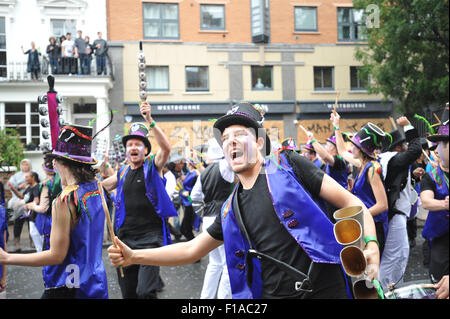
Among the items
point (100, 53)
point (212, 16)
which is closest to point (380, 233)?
point (212, 16)

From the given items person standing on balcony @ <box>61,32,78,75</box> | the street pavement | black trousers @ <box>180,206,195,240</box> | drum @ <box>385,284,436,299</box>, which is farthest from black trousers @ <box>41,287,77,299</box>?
black trousers @ <box>180,206,195,240</box>

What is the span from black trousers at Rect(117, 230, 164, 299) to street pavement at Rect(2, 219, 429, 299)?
131 centimetres

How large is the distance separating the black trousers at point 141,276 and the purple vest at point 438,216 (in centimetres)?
259

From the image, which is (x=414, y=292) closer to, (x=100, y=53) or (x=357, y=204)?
(x=357, y=204)

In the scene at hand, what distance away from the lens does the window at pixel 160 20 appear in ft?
14.5

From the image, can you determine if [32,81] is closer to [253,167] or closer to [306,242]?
[253,167]

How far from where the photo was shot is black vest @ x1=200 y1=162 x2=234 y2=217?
5.44m

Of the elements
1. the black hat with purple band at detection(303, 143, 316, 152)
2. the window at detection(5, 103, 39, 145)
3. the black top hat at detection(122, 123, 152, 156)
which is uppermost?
the window at detection(5, 103, 39, 145)

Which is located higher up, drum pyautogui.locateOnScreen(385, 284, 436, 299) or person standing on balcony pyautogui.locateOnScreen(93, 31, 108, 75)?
person standing on balcony pyautogui.locateOnScreen(93, 31, 108, 75)

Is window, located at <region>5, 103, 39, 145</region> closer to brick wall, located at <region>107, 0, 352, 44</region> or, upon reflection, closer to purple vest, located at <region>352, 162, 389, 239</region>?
brick wall, located at <region>107, 0, 352, 44</region>

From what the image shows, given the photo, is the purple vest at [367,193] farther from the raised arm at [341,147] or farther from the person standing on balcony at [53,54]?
the person standing on balcony at [53,54]

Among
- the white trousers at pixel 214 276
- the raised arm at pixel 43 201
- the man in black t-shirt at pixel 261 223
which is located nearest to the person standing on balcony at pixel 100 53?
A: the raised arm at pixel 43 201

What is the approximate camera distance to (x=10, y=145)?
7.04 meters
